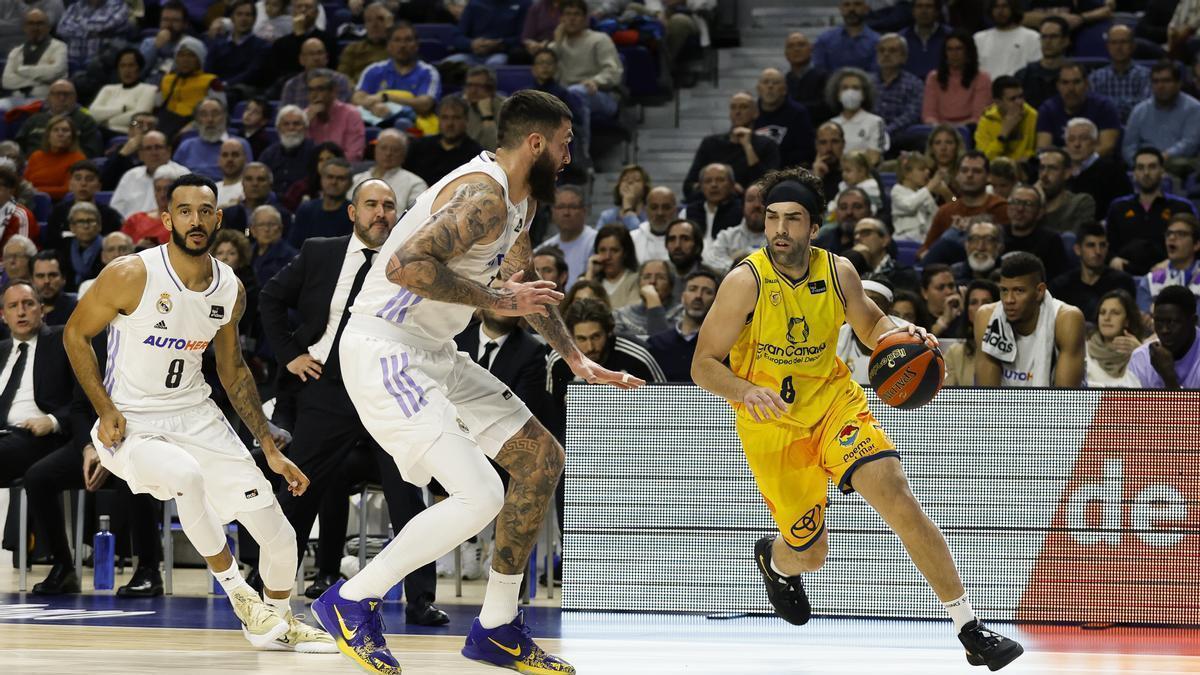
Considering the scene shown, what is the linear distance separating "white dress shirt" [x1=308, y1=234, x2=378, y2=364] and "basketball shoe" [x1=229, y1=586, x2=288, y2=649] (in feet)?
6.06

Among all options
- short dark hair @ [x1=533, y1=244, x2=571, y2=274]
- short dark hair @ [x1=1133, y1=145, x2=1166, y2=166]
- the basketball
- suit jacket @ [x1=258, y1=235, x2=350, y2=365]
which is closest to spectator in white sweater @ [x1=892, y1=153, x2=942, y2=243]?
short dark hair @ [x1=1133, y1=145, x2=1166, y2=166]

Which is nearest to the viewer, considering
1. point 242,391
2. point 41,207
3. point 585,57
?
point 242,391

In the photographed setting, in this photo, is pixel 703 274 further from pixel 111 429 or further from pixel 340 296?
pixel 111 429

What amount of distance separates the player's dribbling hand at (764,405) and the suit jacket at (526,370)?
10.4 feet

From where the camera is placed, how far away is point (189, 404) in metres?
6.92

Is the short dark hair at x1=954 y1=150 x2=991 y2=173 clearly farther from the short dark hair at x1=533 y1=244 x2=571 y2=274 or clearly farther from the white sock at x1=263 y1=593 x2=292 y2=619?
the white sock at x1=263 y1=593 x2=292 y2=619

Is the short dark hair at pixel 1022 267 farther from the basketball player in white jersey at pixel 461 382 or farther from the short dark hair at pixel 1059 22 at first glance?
the short dark hair at pixel 1059 22

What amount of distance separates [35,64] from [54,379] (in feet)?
25.8

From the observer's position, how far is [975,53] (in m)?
13.0

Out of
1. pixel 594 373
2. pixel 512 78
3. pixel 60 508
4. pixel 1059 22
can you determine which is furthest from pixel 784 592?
pixel 512 78

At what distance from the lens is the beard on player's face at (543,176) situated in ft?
18.4

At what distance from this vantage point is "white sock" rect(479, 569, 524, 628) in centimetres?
566

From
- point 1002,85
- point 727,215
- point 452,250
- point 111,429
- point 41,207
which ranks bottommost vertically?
Answer: point 111,429

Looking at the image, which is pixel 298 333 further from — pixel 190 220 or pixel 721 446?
pixel 721 446
